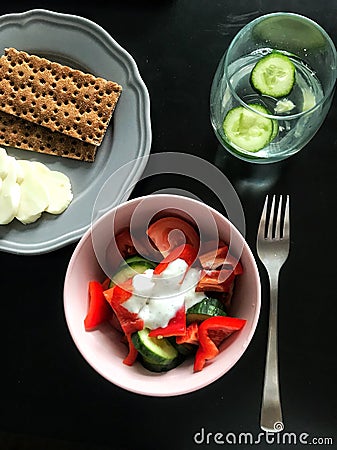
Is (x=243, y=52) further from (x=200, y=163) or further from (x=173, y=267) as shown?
(x=173, y=267)

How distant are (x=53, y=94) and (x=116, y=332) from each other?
423mm

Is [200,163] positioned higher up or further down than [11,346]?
higher up

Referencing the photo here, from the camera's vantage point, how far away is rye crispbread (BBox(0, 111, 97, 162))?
1.20 meters

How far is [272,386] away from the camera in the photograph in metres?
1.14

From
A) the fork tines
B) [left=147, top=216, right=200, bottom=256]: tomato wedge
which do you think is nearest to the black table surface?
the fork tines

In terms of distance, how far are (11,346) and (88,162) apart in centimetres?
33

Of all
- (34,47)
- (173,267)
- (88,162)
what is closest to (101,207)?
Answer: (88,162)

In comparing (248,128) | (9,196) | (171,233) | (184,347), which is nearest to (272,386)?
(184,347)

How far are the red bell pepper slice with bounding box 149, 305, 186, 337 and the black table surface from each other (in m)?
0.20

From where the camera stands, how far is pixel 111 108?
1193 millimetres

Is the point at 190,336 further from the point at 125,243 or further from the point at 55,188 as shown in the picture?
the point at 55,188

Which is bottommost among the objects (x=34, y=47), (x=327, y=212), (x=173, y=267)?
(x=173, y=267)

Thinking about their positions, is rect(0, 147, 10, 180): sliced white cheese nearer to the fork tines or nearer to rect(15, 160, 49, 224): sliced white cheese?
rect(15, 160, 49, 224): sliced white cheese

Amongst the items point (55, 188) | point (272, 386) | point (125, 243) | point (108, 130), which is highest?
point (108, 130)
